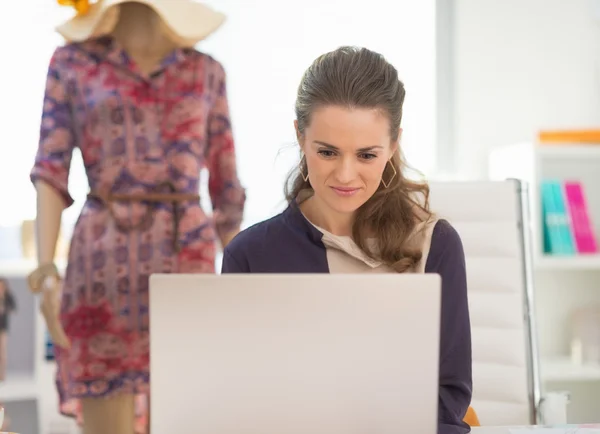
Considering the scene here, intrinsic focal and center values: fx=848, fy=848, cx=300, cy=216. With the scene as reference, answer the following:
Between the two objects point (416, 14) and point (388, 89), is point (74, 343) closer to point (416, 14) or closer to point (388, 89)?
point (388, 89)

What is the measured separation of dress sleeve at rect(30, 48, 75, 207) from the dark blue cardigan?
53 cm

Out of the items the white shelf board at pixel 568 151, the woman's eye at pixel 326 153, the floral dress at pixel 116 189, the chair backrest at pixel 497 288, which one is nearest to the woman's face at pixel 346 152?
the woman's eye at pixel 326 153

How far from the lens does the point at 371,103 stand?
1.51 meters

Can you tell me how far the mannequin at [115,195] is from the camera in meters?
1.97

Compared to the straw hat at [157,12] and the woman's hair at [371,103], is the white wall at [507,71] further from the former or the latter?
the woman's hair at [371,103]

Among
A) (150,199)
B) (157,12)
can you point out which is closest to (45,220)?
(150,199)

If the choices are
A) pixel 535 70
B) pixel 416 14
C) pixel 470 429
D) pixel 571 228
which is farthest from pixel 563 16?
pixel 470 429

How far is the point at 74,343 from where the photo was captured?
1974 mm

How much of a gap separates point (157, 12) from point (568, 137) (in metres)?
1.74

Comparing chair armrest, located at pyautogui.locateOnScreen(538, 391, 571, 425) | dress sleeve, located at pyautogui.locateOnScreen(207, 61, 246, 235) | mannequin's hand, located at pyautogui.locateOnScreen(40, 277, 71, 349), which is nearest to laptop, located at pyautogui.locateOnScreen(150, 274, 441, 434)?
chair armrest, located at pyautogui.locateOnScreen(538, 391, 571, 425)

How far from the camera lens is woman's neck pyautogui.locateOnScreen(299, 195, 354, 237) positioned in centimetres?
168

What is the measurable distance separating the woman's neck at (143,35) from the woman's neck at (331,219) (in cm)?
62

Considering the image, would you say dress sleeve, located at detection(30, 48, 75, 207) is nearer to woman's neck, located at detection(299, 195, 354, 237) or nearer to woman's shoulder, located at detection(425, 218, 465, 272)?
woman's neck, located at detection(299, 195, 354, 237)

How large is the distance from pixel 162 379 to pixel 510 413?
1.16 m
